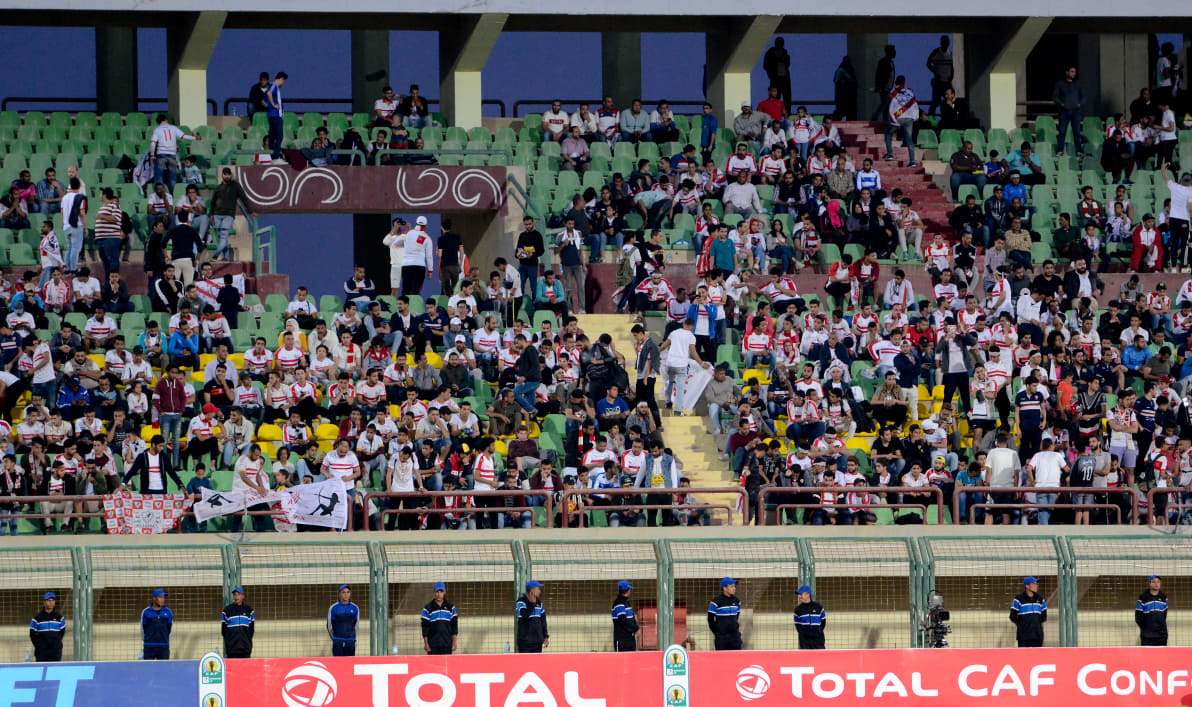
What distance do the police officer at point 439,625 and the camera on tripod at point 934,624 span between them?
15.8ft

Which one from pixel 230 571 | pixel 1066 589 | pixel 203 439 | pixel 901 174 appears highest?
pixel 901 174

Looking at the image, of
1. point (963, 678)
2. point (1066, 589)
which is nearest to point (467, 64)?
point (1066, 589)

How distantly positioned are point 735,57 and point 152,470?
17681mm

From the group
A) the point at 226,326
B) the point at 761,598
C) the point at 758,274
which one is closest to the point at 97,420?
the point at 226,326

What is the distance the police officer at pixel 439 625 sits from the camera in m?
19.7

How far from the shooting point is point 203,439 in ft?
75.7

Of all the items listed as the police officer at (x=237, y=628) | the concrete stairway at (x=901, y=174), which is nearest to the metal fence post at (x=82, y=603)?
the police officer at (x=237, y=628)

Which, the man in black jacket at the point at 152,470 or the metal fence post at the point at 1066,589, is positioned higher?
the man in black jacket at the point at 152,470

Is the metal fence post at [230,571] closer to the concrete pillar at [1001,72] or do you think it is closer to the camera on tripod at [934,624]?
the camera on tripod at [934,624]

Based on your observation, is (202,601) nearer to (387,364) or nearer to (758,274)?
(387,364)

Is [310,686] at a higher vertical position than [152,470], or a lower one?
lower

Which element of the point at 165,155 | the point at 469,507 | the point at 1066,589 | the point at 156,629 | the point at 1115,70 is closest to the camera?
the point at 156,629

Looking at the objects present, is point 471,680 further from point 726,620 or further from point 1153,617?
point 1153,617

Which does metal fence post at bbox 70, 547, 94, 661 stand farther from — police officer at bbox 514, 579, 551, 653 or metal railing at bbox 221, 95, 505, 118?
metal railing at bbox 221, 95, 505, 118
